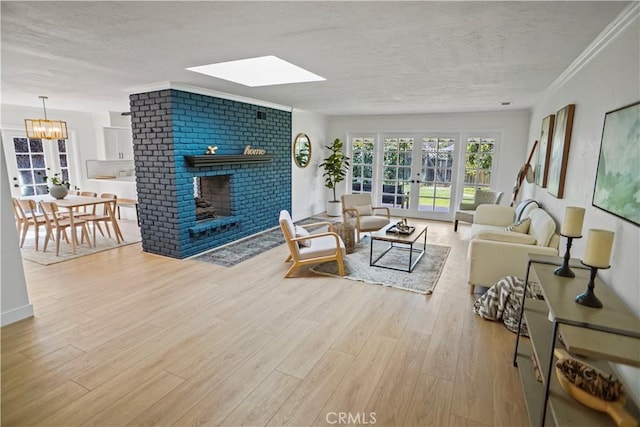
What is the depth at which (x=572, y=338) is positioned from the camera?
1.43 meters

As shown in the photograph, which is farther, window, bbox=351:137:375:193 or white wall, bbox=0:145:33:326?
window, bbox=351:137:375:193

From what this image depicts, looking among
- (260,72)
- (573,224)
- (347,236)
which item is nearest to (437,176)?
(347,236)

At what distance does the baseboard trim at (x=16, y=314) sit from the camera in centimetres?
293

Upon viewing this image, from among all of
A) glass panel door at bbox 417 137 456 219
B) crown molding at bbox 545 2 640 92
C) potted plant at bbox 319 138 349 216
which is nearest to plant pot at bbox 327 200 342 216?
potted plant at bbox 319 138 349 216

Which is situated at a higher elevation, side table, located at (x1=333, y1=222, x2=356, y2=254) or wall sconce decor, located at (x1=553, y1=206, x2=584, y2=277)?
wall sconce decor, located at (x1=553, y1=206, x2=584, y2=277)

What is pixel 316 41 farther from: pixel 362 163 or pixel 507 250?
pixel 362 163

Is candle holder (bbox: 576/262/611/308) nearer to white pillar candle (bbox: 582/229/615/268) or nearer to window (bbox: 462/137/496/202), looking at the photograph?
white pillar candle (bbox: 582/229/615/268)

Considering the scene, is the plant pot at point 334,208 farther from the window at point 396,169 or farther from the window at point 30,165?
the window at point 30,165

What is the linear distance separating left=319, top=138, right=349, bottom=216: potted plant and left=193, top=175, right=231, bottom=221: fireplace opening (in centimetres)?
288

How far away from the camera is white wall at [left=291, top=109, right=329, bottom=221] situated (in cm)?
707

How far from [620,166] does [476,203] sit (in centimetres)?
457

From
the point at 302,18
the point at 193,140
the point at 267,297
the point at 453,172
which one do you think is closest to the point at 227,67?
the point at 193,140

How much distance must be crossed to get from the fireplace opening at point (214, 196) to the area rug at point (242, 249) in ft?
1.81

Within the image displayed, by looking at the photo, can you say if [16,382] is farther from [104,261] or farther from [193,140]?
[193,140]
